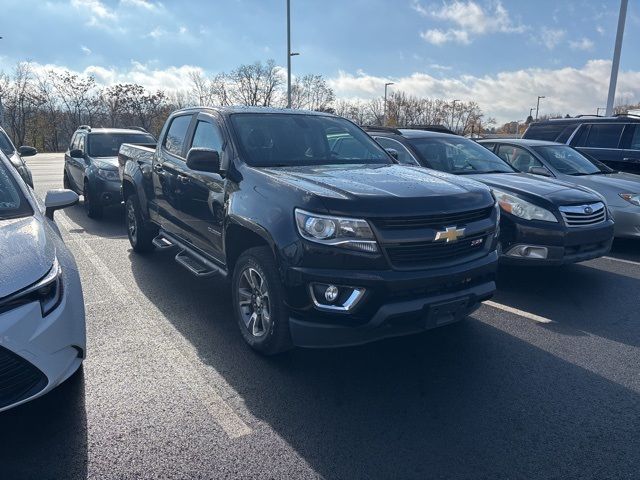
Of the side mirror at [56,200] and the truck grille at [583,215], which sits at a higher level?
the side mirror at [56,200]

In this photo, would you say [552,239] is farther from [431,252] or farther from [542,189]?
[431,252]

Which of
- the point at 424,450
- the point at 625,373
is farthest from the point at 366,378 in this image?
the point at 625,373

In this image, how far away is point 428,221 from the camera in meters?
3.22

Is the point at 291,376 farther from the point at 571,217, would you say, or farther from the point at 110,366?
the point at 571,217

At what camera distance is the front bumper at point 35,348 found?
7.93ft

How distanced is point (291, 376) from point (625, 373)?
242 cm

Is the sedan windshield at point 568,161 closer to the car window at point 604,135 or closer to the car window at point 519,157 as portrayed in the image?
the car window at point 519,157

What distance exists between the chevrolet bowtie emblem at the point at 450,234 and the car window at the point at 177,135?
3057 millimetres

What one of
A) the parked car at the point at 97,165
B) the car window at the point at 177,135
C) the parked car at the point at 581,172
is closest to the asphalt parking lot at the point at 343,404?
the car window at the point at 177,135

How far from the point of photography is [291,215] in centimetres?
321

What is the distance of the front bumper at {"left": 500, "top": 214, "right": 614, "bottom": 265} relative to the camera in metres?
5.11

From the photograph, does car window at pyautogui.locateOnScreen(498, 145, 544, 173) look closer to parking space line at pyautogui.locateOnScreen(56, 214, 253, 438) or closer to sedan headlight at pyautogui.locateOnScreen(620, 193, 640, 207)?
sedan headlight at pyautogui.locateOnScreen(620, 193, 640, 207)

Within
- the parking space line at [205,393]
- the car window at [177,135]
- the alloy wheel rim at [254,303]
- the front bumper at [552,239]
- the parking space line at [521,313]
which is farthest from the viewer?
the car window at [177,135]

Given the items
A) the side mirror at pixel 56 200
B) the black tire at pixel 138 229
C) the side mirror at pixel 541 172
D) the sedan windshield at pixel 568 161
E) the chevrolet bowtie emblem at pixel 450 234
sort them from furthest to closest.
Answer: the sedan windshield at pixel 568 161
the side mirror at pixel 541 172
the black tire at pixel 138 229
the side mirror at pixel 56 200
the chevrolet bowtie emblem at pixel 450 234
